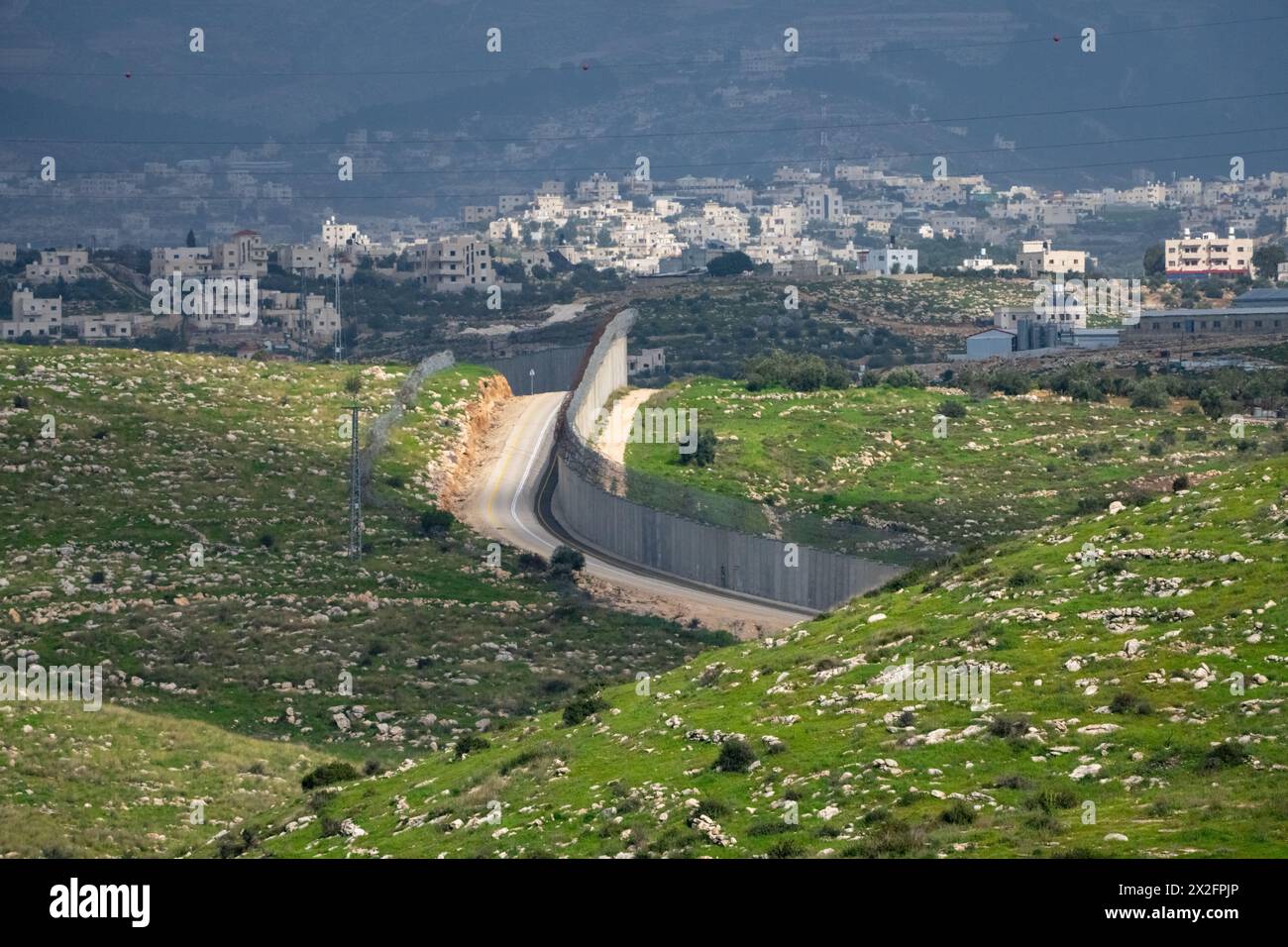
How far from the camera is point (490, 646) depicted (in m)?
61.9

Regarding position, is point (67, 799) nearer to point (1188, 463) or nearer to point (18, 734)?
point (18, 734)

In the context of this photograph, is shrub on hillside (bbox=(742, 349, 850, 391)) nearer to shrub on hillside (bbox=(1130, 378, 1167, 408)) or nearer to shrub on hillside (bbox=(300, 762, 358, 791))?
shrub on hillside (bbox=(1130, 378, 1167, 408))

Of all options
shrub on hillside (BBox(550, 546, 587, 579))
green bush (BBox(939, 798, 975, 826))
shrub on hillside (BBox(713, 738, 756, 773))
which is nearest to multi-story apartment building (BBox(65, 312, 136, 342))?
shrub on hillside (BBox(550, 546, 587, 579))

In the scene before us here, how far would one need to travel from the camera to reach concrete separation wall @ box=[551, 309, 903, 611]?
6556cm

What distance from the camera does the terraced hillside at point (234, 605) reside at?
49125 millimetres

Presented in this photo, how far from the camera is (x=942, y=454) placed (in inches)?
3396

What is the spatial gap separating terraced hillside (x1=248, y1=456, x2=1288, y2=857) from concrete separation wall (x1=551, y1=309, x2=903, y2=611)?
52.3 feet

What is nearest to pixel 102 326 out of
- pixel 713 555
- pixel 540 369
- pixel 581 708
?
pixel 540 369

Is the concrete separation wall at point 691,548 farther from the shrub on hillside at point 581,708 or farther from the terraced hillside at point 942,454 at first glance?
the shrub on hillside at point 581,708

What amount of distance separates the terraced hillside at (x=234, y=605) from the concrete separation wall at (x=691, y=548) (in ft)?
15.3

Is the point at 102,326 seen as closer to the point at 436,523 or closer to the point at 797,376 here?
the point at 797,376

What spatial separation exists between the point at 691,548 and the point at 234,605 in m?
15.6

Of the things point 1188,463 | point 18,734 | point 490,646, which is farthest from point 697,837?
point 1188,463

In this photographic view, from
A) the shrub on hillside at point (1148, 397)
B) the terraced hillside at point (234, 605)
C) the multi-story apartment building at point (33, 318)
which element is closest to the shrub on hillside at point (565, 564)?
the terraced hillside at point (234, 605)
